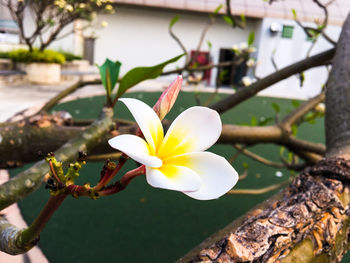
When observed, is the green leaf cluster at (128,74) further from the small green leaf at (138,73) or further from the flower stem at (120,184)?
the flower stem at (120,184)

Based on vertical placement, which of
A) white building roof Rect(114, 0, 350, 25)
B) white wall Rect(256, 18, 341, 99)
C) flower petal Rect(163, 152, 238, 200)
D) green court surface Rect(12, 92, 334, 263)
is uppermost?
white building roof Rect(114, 0, 350, 25)

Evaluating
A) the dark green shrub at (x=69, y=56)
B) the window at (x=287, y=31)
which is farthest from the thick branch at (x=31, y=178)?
the window at (x=287, y=31)

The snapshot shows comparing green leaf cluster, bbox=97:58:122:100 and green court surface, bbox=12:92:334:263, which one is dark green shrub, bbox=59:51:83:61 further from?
green leaf cluster, bbox=97:58:122:100

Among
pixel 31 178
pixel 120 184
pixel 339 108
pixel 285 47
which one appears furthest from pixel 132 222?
pixel 285 47

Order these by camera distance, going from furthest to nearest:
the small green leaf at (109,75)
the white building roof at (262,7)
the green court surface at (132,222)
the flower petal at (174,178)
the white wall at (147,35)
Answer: the white wall at (147,35) → the white building roof at (262,7) → the green court surface at (132,222) → the small green leaf at (109,75) → the flower petal at (174,178)

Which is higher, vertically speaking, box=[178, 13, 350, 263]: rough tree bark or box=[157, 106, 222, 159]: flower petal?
box=[157, 106, 222, 159]: flower petal

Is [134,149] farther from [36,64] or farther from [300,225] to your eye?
[36,64]

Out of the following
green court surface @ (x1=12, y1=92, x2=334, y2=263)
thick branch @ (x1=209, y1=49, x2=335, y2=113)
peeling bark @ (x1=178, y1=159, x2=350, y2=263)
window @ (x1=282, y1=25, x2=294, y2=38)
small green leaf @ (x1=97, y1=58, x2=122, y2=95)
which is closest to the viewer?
peeling bark @ (x1=178, y1=159, x2=350, y2=263)

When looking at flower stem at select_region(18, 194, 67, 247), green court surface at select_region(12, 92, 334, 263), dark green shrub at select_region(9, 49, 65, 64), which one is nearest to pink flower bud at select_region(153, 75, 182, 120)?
flower stem at select_region(18, 194, 67, 247)
